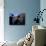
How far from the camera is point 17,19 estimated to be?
5.46 metres

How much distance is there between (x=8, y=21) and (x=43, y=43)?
319 centimetres

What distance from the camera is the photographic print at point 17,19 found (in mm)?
5445

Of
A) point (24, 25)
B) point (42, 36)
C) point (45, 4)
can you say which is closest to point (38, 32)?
point (42, 36)

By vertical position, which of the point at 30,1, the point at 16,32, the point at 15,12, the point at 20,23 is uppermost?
the point at 30,1

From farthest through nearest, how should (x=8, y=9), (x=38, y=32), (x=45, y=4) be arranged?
(x=8, y=9) < (x=45, y=4) < (x=38, y=32)

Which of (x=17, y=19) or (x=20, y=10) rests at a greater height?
(x=20, y=10)

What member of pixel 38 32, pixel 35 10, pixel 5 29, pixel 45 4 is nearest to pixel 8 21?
pixel 5 29

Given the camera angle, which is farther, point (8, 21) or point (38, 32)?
point (8, 21)

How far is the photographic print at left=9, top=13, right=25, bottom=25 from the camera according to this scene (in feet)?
17.9

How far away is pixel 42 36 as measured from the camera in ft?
7.98

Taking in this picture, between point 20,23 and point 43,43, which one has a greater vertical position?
point 20,23

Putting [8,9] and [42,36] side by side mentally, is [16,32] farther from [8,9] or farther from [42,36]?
[42,36]

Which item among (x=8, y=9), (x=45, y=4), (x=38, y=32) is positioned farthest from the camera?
(x=8, y=9)

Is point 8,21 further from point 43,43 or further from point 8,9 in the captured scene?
point 43,43
